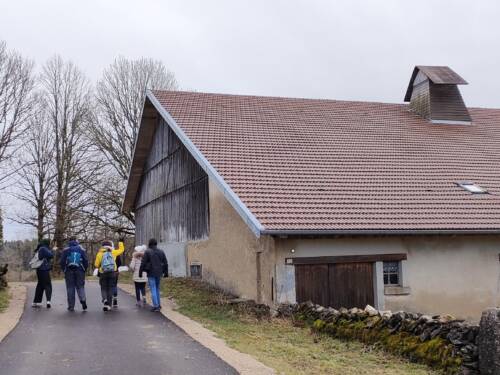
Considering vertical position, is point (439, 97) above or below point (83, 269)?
above

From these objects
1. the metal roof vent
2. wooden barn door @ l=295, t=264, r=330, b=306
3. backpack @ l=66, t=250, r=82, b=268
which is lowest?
wooden barn door @ l=295, t=264, r=330, b=306

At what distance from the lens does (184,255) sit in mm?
18875

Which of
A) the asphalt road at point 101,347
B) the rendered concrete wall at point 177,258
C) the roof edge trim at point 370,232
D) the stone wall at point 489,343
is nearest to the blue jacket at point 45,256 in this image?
the asphalt road at point 101,347

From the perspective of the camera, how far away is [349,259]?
508 inches

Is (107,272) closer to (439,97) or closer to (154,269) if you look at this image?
(154,269)

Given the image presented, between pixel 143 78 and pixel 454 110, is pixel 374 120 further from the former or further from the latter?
pixel 143 78

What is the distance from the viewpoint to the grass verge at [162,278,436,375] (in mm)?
7820

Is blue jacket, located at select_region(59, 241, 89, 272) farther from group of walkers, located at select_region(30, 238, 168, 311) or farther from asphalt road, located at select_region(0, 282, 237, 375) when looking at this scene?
asphalt road, located at select_region(0, 282, 237, 375)

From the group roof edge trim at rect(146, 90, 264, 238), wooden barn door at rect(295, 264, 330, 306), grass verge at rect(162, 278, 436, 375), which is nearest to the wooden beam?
wooden barn door at rect(295, 264, 330, 306)

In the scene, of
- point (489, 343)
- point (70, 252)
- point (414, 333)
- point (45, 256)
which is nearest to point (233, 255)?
point (70, 252)

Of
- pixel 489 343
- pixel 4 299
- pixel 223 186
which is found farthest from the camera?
pixel 4 299

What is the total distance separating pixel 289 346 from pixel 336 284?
4033mm

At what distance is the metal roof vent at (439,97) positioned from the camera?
21.5 metres

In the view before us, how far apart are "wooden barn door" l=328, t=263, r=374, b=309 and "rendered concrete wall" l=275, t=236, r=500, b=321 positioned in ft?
1.16
